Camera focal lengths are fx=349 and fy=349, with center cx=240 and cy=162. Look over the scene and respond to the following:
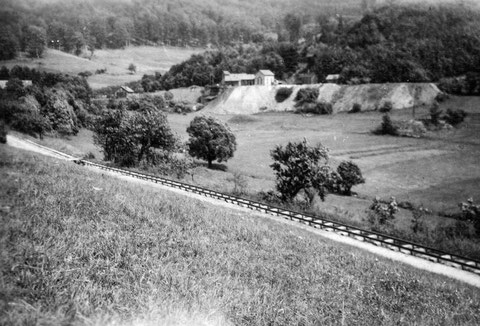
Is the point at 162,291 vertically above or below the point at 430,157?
above

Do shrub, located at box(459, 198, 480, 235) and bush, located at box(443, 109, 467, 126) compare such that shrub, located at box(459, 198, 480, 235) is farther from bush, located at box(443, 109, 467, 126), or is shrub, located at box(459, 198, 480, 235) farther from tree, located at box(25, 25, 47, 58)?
tree, located at box(25, 25, 47, 58)

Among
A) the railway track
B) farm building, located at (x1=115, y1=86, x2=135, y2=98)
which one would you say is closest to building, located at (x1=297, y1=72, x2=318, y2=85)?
farm building, located at (x1=115, y1=86, x2=135, y2=98)

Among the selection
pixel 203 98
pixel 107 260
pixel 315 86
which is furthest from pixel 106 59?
pixel 107 260

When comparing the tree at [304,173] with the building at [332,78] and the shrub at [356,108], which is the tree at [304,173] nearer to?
the shrub at [356,108]

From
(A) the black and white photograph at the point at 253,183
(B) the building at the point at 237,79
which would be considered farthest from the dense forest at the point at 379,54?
(B) the building at the point at 237,79

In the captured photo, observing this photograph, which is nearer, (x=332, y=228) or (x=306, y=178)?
(x=332, y=228)

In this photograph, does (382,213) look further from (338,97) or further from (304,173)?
(338,97)

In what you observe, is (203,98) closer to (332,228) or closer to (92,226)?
(332,228)
